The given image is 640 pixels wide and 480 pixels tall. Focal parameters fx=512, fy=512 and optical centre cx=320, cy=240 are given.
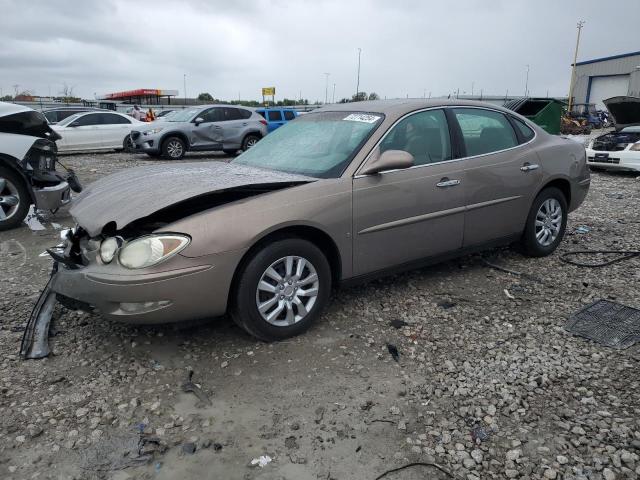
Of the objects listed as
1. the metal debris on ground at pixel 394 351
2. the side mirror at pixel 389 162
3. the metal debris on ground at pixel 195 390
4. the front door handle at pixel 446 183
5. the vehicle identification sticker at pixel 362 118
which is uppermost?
the vehicle identification sticker at pixel 362 118

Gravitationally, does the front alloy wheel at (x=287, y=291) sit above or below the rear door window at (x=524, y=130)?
below

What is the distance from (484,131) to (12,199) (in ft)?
18.3

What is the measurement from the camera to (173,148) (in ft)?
48.1

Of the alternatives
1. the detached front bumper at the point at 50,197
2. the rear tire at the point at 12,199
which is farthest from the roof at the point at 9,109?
the detached front bumper at the point at 50,197

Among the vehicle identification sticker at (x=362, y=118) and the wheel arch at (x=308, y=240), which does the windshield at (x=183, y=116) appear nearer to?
the vehicle identification sticker at (x=362, y=118)

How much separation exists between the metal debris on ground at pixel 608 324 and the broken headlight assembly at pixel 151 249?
274 centimetres

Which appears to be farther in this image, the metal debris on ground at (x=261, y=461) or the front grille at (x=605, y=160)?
the front grille at (x=605, y=160)

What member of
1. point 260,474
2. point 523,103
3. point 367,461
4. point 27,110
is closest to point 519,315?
point 367,461

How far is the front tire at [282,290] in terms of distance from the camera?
126 inches

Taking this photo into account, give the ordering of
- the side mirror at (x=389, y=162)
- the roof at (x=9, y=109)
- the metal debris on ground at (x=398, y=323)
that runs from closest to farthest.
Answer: the side mirror at (x=389, y=162), the metal debris on ground at (x=398, y=323), the roof at (x=9, y=109)

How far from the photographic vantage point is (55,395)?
2.85m

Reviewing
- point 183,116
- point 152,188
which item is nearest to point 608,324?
point 152,188

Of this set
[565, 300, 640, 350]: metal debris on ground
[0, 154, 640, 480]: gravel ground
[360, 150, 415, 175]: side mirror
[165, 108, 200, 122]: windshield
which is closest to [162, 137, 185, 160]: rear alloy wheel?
[165, 108, 200, 122]: windshield

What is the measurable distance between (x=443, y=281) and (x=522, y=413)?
6.44 ft
